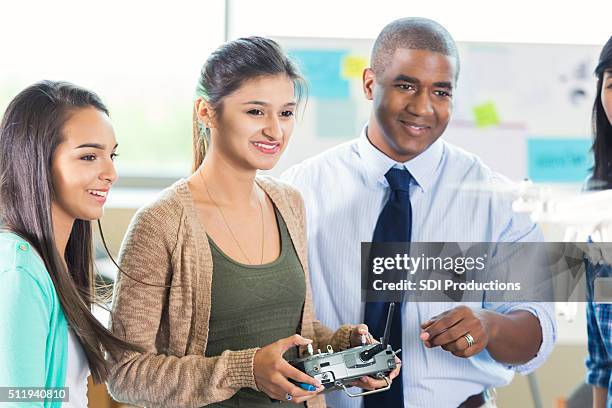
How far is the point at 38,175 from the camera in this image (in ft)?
4.80

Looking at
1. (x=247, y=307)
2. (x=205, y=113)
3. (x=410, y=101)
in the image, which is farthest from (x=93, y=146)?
(x=410, y=101)

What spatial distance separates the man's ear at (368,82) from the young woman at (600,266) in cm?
58

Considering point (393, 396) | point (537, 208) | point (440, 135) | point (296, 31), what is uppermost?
point (296, 31)

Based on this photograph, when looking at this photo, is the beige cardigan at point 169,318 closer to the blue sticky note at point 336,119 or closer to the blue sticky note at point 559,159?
the blue sticky note at point 336,119

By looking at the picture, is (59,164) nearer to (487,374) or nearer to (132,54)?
(487,374)

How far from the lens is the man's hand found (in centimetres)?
205

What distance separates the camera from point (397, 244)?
2.12m

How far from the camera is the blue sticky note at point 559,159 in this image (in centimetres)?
221

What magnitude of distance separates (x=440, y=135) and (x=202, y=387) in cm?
92

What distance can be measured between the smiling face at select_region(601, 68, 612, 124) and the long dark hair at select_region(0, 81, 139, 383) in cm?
133

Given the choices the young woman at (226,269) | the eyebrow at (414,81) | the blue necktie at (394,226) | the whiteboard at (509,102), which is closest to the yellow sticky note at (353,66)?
the whiteboard at (509,102)

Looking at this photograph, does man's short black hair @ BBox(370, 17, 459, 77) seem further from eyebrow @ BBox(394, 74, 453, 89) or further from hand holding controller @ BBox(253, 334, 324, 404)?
hand holding controller @ BBox(253, 334, 324, 404)

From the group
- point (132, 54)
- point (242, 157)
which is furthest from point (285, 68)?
point (132, 54)

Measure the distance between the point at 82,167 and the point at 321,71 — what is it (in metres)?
0.90
